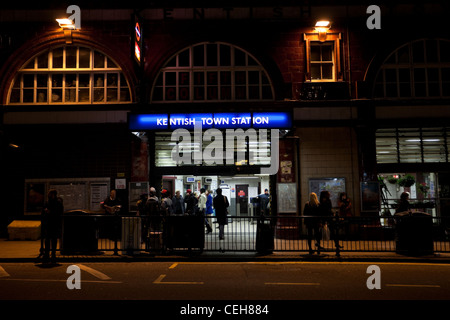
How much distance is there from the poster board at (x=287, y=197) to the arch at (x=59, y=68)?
704cm

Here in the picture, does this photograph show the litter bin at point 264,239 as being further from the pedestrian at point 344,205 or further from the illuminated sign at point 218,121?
the pedestrian at point 344,205

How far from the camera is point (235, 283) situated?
7.02m

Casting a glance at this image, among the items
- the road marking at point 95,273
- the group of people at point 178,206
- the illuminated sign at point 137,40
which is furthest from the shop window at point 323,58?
the road marking at point 95,273

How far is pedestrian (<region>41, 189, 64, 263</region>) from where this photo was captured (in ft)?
30.8

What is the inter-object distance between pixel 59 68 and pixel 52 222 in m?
7.83

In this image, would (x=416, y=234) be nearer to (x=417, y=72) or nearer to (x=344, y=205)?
(x=344, y=205)

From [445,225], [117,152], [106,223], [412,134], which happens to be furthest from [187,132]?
[445,225]

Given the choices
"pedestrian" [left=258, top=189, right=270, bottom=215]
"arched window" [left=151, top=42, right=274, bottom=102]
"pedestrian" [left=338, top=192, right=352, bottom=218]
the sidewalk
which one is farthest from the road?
"arched window" [left=151, top=42, right=274, bottom=102]

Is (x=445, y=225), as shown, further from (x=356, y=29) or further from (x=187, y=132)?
(x=187, y=132)

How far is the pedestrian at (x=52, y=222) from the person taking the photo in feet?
30.8

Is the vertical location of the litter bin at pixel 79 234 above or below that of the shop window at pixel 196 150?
below

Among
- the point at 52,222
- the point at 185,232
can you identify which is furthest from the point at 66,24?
the point at 185,232

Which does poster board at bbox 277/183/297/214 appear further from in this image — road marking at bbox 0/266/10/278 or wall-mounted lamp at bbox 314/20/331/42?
road marking at bbox 0/266/10/278
